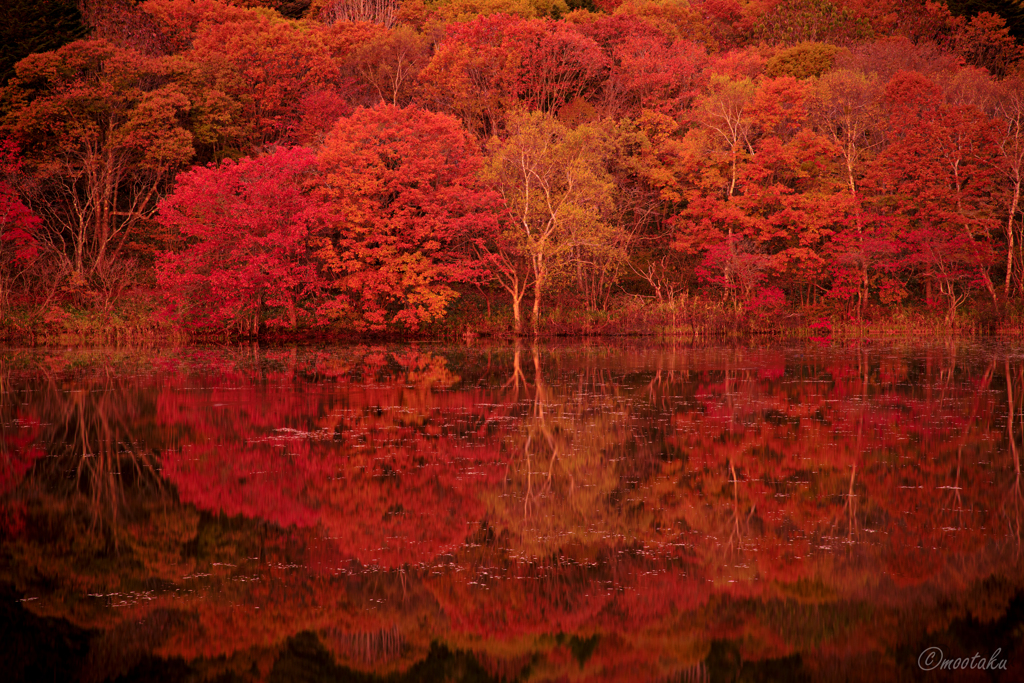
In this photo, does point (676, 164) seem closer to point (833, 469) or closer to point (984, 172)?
point (984, 172)

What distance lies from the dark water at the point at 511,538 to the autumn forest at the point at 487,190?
543 inches

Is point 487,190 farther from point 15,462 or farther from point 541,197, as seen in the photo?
point 15,462

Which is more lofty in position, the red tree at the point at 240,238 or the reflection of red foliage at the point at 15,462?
the red tree at the point at 240,238

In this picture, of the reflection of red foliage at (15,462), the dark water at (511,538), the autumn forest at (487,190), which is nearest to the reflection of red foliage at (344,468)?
the dark water at (511,538)

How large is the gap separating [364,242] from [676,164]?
12035mm

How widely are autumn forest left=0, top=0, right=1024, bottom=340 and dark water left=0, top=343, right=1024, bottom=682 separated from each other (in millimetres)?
13785

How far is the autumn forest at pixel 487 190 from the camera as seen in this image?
27734mm

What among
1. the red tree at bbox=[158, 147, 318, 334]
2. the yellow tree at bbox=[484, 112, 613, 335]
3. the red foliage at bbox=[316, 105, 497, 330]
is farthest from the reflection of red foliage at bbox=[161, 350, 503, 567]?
the yellow tree at bbox=[484, 112, 613, 335]

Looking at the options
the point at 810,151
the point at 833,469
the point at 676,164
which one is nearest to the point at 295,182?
the point at 676,164

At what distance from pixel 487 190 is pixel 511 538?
22.8m

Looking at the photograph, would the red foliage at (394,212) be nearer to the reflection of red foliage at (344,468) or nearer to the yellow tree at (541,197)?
the yellow tree at (541,197)

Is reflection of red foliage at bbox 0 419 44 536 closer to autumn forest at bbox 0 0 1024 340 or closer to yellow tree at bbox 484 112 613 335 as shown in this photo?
autumn forest at bbox 0 0 1024 340

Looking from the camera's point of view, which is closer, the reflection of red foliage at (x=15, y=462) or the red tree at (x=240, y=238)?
the reflection of red foliage at (x=15, y=462)

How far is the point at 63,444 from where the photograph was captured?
452 inches
